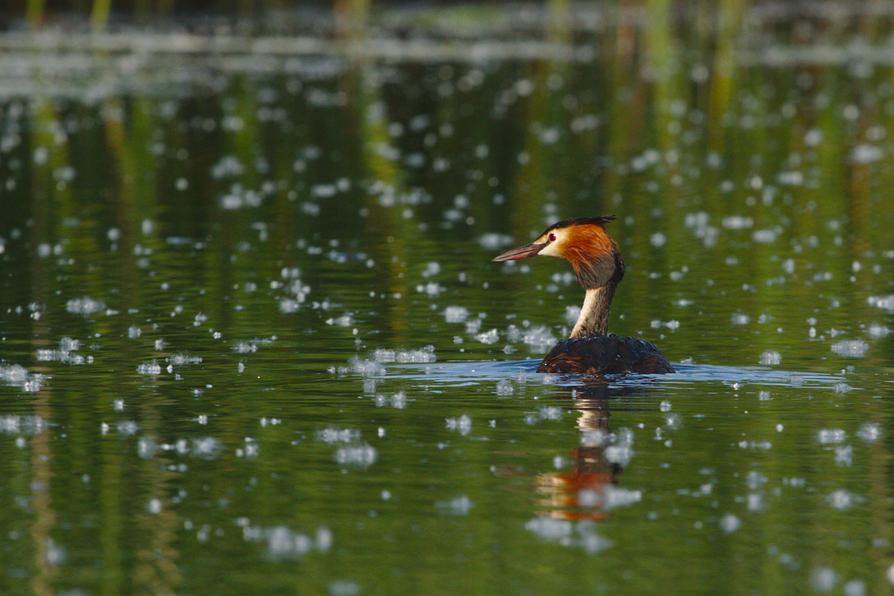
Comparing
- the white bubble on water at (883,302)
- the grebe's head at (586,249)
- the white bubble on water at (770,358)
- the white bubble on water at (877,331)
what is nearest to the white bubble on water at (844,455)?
the white bubble on water at (770,358)

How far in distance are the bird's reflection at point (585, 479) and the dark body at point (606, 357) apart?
1.10 metres

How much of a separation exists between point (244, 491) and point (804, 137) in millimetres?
26685

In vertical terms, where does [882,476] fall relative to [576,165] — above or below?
below

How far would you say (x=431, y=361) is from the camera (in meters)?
15.4

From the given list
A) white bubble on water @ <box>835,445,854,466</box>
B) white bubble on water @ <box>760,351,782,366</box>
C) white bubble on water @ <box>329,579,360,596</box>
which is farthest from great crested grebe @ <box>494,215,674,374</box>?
white bubble on water @ <box>329,579,360,596</box>

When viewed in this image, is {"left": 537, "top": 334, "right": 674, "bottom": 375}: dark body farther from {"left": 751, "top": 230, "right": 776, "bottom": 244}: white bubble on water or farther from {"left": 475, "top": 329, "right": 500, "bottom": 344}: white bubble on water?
{"left": 751, "top": 230, "right": 776, "bottom": 244}: white bubble on water

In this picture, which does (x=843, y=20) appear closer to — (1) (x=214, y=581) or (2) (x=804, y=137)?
(2) (x=804, y=137)

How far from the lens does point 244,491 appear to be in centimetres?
1098

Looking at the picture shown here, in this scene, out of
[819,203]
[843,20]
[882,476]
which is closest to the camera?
[882,476]

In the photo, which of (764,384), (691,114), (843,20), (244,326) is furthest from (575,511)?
(843,20)

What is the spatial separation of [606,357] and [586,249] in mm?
1158

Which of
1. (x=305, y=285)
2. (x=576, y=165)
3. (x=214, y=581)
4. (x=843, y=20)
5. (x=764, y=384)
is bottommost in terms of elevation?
(x=214, y=581)

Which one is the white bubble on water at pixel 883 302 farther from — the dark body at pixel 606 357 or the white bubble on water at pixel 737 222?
the white bubble on water at pixel 737 222

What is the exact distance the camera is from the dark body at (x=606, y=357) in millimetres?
Answer: 14180
